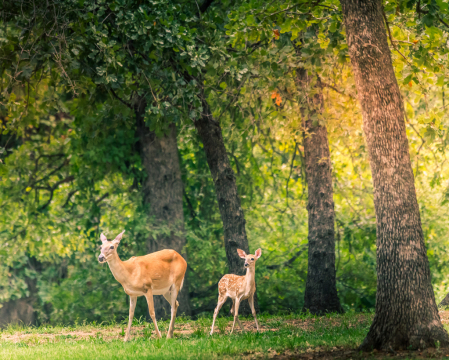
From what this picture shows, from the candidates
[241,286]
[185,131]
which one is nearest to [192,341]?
[241,286]

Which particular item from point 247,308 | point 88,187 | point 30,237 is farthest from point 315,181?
point 30,237

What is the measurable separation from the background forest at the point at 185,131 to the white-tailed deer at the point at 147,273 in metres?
2.78

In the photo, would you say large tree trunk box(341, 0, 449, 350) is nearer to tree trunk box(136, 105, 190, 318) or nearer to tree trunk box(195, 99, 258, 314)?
tree trunk box(195, 99, 258, 314)

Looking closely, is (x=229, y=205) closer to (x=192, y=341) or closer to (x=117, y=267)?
(x=117, y=267)

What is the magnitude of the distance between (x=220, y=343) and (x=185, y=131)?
6939mm

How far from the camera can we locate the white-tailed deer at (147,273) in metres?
8.70

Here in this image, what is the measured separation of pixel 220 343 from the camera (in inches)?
311

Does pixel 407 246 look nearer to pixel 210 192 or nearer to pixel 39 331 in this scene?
pixel 39 331

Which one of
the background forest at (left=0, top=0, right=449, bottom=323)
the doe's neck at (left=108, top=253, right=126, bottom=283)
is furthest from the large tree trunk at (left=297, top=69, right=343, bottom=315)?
the doe's neck at (left=108, top=253, right=126, bottom=283)

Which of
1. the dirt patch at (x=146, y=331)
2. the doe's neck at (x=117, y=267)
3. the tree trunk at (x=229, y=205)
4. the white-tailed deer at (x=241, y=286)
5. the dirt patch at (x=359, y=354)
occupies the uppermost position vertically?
the tree trunk at (x=229, y=205)

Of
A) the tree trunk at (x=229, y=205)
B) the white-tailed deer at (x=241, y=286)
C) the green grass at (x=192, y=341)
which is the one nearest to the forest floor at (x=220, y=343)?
the green grass at (x=192, y=341)

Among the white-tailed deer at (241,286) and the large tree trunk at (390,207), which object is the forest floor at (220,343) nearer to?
the large tree trunk at (390,207)

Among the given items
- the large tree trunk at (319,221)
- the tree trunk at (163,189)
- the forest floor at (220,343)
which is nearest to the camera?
the forest floor at (220,343)

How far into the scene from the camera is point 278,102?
44.3 feet
